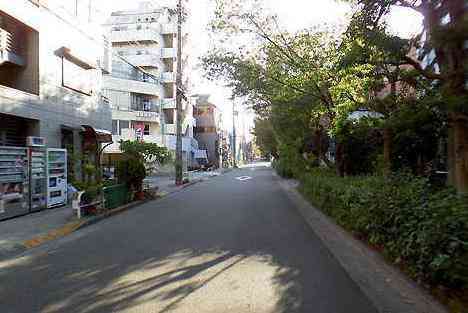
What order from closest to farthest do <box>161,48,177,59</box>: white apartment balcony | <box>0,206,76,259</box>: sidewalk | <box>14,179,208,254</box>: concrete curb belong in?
<box>0,206,76,259</box>: sidewalk → <box>14,179,208,254</box>: concrete curb → <box>161,48,177,59</box>: white apartment balcony

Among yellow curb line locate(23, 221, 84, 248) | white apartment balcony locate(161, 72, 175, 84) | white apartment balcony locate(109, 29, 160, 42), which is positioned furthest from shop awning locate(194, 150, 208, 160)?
yellow curb line locate(23, 221, 84, 248)

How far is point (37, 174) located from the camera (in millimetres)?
14203

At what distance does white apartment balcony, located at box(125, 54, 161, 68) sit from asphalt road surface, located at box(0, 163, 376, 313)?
45.4 m

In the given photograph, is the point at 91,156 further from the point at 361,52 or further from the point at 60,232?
the point at 361,52

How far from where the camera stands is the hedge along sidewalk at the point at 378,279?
5089 millimetres

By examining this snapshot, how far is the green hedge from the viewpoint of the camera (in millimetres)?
4773

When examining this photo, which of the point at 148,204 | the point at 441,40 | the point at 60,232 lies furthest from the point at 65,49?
the point at 441,40

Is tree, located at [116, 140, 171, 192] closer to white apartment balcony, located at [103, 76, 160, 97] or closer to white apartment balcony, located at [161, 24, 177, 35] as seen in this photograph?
white apartment balcony, located at [103, 76, 160, 97]

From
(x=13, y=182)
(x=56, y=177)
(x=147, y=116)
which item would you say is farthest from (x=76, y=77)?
(x=147, y=116)

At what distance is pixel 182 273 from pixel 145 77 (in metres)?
45.9

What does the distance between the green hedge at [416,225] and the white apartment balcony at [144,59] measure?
47.6m

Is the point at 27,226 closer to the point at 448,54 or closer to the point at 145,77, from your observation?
the point at 448,54

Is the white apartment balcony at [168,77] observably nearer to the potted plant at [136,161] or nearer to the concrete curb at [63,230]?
the potted plant at [136,161]

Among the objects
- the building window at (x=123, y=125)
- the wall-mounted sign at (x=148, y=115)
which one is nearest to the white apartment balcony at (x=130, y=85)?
the wall-mounted sign at (x=148, y=115)
